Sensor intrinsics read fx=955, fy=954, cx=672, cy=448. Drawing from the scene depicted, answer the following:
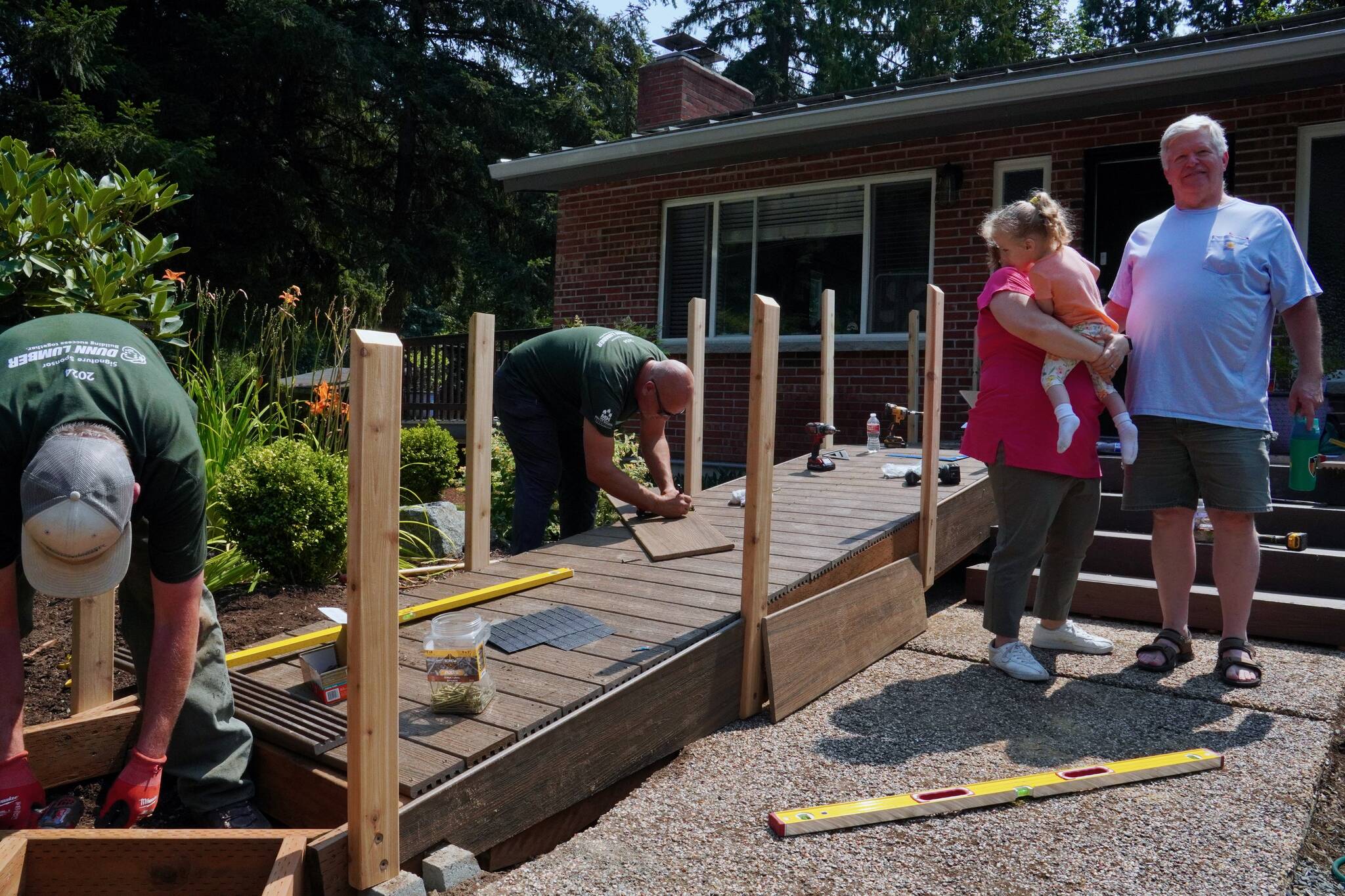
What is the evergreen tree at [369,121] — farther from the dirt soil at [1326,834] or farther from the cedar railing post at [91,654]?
the dirt soil at [1326,834]

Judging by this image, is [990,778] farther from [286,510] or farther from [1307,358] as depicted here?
[286,510]

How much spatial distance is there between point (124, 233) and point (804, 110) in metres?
5.89

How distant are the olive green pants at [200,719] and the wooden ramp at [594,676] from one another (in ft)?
0.38

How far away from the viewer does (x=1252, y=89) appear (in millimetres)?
6316

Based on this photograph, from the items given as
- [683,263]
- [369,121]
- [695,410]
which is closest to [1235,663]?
[695,410]

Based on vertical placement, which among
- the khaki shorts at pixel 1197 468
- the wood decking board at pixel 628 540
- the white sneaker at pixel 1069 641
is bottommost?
the white sneaker at pixel 1069 641

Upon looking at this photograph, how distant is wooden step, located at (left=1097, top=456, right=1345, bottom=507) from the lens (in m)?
4.95

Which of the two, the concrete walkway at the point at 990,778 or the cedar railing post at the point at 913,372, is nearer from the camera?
the concrete walkway at the point at 990,778

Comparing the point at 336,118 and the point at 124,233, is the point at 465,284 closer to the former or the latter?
the point at 336,118

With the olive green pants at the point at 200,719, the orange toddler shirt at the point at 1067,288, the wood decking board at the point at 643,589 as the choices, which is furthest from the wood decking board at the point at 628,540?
the olive green pants at the point at 200,719

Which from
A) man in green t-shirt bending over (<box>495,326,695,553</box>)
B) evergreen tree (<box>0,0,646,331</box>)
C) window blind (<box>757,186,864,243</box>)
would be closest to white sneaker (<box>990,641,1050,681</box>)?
man in green t-shirt bending over (<box>495,326,695,553</box>)

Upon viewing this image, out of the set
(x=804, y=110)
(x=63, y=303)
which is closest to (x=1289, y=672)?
(x=63, y=303)

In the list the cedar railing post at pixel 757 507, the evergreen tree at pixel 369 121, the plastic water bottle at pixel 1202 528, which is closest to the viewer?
the cedar railing post at pixel 757 507

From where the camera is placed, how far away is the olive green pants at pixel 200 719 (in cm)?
246
